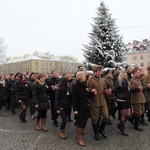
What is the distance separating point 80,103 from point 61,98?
938mm

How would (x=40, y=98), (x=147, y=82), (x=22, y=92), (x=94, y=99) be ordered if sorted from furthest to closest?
(x=22, y=92)
(x=147, y=82)
(x=40, y=98)
(x=94, y=99)

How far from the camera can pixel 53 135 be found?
23.1 ft

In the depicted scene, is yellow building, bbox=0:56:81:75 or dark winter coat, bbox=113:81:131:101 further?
yellow building, bbox=0:56:81:75

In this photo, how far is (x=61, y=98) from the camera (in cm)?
699

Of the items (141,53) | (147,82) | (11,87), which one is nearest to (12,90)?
(11,87)

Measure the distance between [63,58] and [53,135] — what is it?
108 m

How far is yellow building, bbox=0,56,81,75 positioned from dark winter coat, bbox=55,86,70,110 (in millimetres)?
95927

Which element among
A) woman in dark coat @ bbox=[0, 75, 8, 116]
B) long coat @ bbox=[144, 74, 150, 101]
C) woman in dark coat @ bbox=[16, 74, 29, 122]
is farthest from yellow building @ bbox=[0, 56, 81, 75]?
long coat @ bbox=[144, 74, 150, 101]

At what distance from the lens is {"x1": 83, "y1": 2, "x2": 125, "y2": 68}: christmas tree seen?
1783cm

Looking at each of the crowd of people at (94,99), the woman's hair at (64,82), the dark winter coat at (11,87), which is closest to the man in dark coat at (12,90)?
the dark winter coat at (11,87)

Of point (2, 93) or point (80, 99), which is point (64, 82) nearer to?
point (80, 99)

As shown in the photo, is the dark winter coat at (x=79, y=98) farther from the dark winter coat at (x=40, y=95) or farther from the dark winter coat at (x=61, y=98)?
the dark winter coat at (x=40, y=95)

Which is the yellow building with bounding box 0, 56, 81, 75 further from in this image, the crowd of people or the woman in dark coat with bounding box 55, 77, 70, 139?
the woman in dark coat with bounding box 55, 77, 70, 139

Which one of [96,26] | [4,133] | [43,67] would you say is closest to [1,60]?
[96,26]
